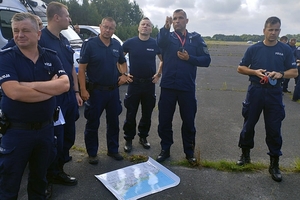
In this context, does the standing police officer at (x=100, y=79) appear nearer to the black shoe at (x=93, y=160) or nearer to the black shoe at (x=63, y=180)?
the black shoe at (x=93, y=160)

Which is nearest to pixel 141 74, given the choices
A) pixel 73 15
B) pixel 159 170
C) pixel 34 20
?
pixel 159 170

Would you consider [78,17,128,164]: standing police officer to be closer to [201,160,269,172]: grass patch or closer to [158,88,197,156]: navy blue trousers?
[158,88,197,156]: navy blue trousers

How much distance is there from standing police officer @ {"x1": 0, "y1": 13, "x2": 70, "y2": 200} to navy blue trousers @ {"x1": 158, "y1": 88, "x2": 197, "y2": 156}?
1.78m

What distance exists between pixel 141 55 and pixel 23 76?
216cm

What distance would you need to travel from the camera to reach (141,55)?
3.97 metres

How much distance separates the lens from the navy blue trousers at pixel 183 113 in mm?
3639

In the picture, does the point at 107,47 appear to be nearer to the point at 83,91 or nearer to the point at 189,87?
the point at 83,91

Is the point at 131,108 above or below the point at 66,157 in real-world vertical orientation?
above

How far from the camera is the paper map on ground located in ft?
9.59

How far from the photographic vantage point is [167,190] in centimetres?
300

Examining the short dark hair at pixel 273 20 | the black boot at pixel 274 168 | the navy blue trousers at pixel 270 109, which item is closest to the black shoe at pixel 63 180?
the navy blue trousers at pixel 270 109

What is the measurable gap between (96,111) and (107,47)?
0.91 meters

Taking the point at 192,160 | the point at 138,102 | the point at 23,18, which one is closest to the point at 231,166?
the point at 192,160

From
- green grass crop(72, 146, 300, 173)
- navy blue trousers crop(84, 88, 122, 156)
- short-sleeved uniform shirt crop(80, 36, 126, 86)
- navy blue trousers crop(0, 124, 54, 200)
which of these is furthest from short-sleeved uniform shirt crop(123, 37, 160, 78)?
navy blue trousers crop(0, 124, 54, 200)
